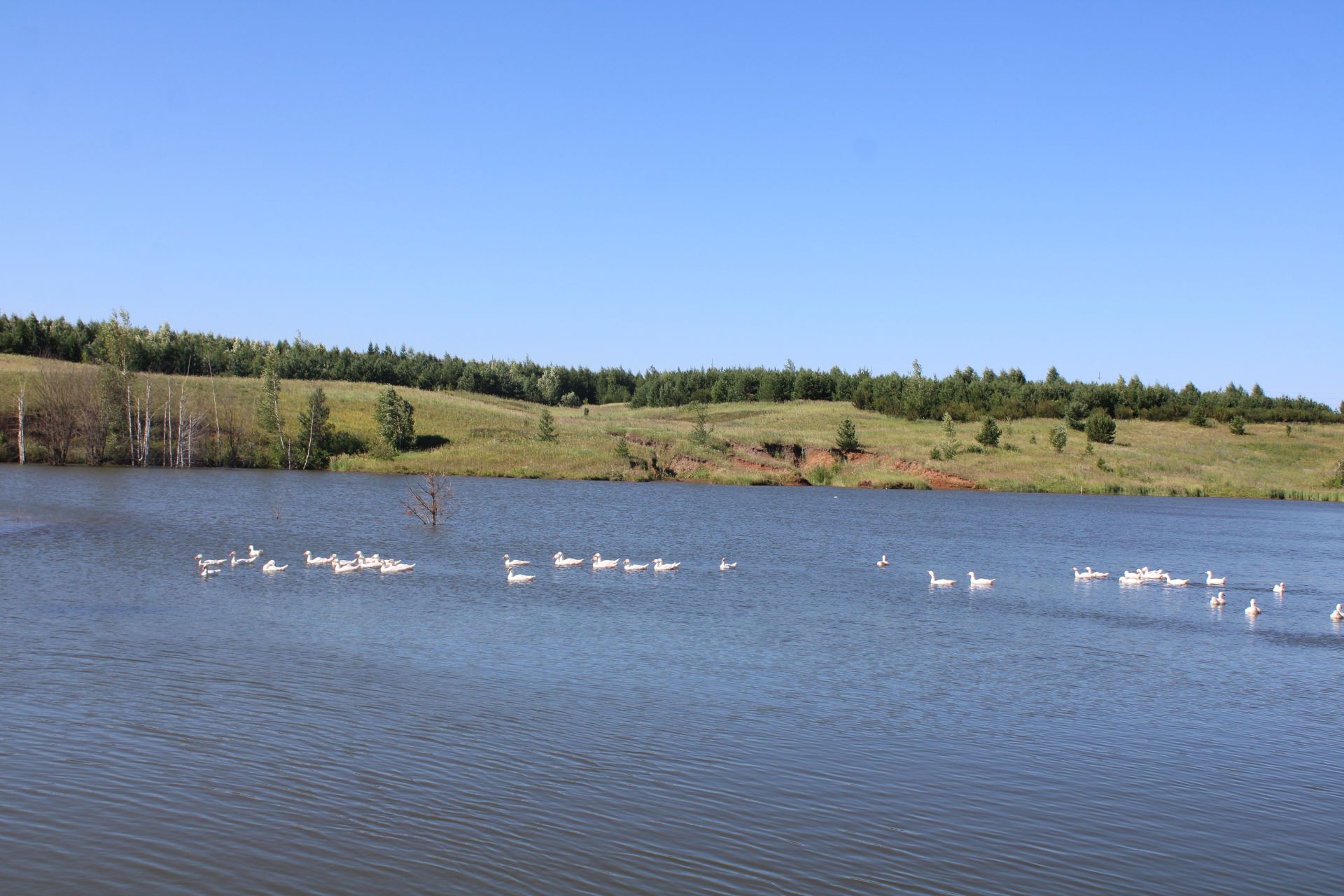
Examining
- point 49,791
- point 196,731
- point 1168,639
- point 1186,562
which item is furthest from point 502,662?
point 1186,562

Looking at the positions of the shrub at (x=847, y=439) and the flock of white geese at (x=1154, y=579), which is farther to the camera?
the shrub at (x=847, y=439)

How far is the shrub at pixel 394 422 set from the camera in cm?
8050

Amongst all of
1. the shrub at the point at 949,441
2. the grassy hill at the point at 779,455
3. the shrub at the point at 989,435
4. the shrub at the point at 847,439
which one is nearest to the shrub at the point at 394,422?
the grassy hill at the point at 779,455

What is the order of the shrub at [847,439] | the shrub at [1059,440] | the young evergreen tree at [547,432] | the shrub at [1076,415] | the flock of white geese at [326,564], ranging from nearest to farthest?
the flock of white geese at [326,564] → the shrub at [847,439] → the young evergreen tree at [547,432] → the shrub at [1059,440] → the shrub at [1076,415]

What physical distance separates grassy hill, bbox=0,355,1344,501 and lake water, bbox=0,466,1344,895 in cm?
4863

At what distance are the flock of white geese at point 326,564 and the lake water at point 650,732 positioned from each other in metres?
0.80

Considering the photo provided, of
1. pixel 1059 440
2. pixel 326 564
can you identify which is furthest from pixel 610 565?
pixel 1059 440

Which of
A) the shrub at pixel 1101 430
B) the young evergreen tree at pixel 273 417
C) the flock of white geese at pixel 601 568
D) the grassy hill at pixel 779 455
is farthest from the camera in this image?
the shrub at pixel 1101 430

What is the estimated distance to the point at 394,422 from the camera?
81000mm

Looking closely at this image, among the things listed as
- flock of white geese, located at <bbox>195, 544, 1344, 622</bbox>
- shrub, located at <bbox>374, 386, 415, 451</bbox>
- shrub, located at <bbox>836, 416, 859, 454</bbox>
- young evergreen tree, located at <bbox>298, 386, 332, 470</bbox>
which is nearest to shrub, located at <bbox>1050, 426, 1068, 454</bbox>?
shrub, located at <bbox>836, 416, 859, 454</bbox>

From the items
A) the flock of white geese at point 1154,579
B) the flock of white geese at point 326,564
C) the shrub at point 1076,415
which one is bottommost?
the flock of white geese at point 1154,579

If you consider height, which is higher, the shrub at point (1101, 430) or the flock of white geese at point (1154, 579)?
the shrub at point (1101, 430)

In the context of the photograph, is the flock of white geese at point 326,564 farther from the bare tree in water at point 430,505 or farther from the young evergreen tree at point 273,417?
the young evergreen tree at point 273,417

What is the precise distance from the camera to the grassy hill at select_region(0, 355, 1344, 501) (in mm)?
81500
